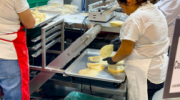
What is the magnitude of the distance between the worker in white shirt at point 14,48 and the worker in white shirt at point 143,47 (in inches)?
32.2

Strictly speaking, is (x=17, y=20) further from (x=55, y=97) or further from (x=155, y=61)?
(x=55, y=97)

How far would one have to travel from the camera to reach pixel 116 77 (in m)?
1.71

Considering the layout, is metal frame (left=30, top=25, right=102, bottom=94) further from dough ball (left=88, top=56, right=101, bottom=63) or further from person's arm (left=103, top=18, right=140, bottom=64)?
person's arm (left=103, top=18, right=140, bottom=64)

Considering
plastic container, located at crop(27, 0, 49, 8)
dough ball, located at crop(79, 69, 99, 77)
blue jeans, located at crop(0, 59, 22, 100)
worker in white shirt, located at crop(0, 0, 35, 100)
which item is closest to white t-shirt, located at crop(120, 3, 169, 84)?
dough ball, located at crop(79, 69, 99, 77)

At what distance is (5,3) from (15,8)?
82mm

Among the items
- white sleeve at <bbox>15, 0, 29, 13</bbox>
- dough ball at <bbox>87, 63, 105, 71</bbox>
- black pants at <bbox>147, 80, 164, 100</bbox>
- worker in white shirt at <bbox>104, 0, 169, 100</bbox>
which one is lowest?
black pants at <bbox>147, 80, 164, 100</bbox>

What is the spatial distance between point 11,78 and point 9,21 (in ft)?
1.67

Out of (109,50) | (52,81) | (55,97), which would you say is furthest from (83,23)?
(55,97)

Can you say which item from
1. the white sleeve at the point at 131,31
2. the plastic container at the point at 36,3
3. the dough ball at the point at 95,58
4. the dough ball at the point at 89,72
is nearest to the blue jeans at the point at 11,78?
the dough ball at the point at 89,72

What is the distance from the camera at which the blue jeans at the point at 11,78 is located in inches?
64.7

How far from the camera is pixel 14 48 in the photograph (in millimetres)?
1636

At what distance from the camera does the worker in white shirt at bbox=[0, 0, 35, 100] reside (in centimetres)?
150

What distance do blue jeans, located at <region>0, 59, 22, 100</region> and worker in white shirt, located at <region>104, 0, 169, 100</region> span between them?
0.90 metres

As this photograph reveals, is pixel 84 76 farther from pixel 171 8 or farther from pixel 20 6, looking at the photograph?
pixel 171 8
